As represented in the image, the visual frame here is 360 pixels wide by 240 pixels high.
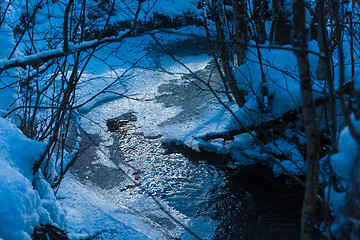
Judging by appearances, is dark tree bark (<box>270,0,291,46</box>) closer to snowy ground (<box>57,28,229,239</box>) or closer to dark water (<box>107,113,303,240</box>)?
snowy ground (<box>57,28,229,239</box>)

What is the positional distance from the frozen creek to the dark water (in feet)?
0.05

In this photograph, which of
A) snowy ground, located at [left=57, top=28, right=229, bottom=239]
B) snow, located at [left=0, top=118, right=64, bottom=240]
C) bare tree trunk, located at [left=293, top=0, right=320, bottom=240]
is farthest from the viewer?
snowy ground, located at [left=57, top=28, right=229, bottom=239]

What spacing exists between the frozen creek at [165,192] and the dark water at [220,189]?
14 millimetres

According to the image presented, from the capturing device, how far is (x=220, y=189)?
5625mm

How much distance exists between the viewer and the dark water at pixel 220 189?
4793 mm

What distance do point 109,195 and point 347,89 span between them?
4.62 m

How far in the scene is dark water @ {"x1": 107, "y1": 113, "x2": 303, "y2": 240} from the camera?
479 centimetres

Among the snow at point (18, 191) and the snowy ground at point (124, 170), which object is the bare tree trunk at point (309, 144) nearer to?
the snowy ground at point (124, 170)

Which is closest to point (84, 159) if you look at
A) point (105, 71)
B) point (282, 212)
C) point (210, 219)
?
point (210, 219)

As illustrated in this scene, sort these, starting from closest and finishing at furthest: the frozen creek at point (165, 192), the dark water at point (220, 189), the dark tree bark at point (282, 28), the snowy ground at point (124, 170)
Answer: the snowy ground at point (124, 170), the frozen creek at point (165, 192), the dark water at point (220, 189), the dark tree bark at point (282, 28)

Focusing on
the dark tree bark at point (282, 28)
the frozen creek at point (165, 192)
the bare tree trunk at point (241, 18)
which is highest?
the dark tree bark at point (282, 28)

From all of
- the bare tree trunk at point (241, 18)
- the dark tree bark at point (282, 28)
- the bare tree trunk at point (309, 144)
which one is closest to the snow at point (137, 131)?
the bare tree trunk at point (309, 144)

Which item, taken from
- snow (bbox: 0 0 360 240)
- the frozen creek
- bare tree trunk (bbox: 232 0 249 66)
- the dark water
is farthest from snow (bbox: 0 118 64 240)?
bare tree trunk (bbox: 232 0 249 66)

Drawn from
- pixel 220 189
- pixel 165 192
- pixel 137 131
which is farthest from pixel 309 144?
pixel 137 131
